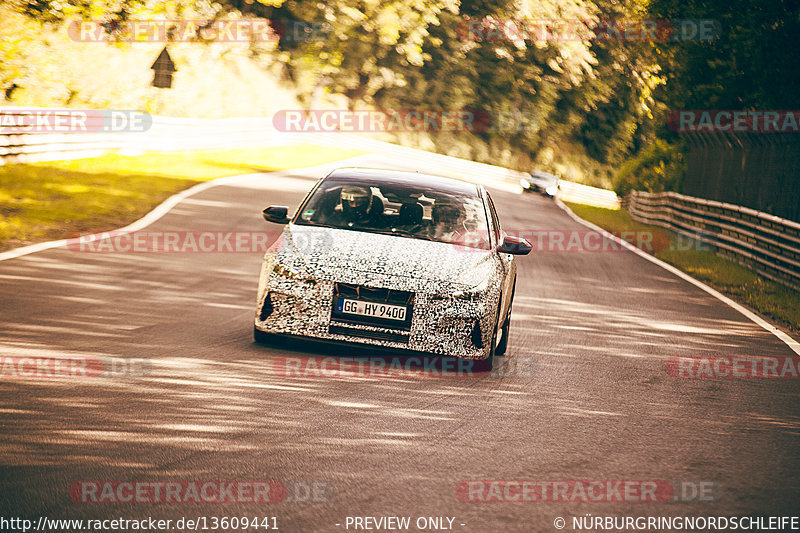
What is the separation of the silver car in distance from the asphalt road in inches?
14.6

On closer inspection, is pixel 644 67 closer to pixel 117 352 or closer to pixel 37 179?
pixel 37 179

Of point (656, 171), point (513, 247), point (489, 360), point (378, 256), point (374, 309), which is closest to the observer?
point (374, 309)

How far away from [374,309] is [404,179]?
2022 millimetres

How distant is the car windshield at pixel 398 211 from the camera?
9.07 metres

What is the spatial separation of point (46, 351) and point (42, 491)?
3208 millimetres

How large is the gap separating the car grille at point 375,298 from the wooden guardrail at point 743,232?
35.6ft

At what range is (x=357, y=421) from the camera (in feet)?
21.0

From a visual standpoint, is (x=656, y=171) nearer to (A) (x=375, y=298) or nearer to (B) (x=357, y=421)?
(A) (x=375, y=298)

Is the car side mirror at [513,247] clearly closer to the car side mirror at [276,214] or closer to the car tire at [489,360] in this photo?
the car tire at [489,360]

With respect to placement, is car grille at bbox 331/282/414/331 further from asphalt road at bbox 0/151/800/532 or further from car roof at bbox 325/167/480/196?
car roof at bbox 325/167/480/196

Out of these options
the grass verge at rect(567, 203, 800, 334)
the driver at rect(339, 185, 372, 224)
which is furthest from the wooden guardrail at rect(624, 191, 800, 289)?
the driver at rect(339, 185, 372, 224)

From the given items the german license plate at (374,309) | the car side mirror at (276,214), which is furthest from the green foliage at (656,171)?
the german license plate at (374,309)

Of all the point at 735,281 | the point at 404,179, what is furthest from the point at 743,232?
the point at 404,179

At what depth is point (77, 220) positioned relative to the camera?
16.7 metres
